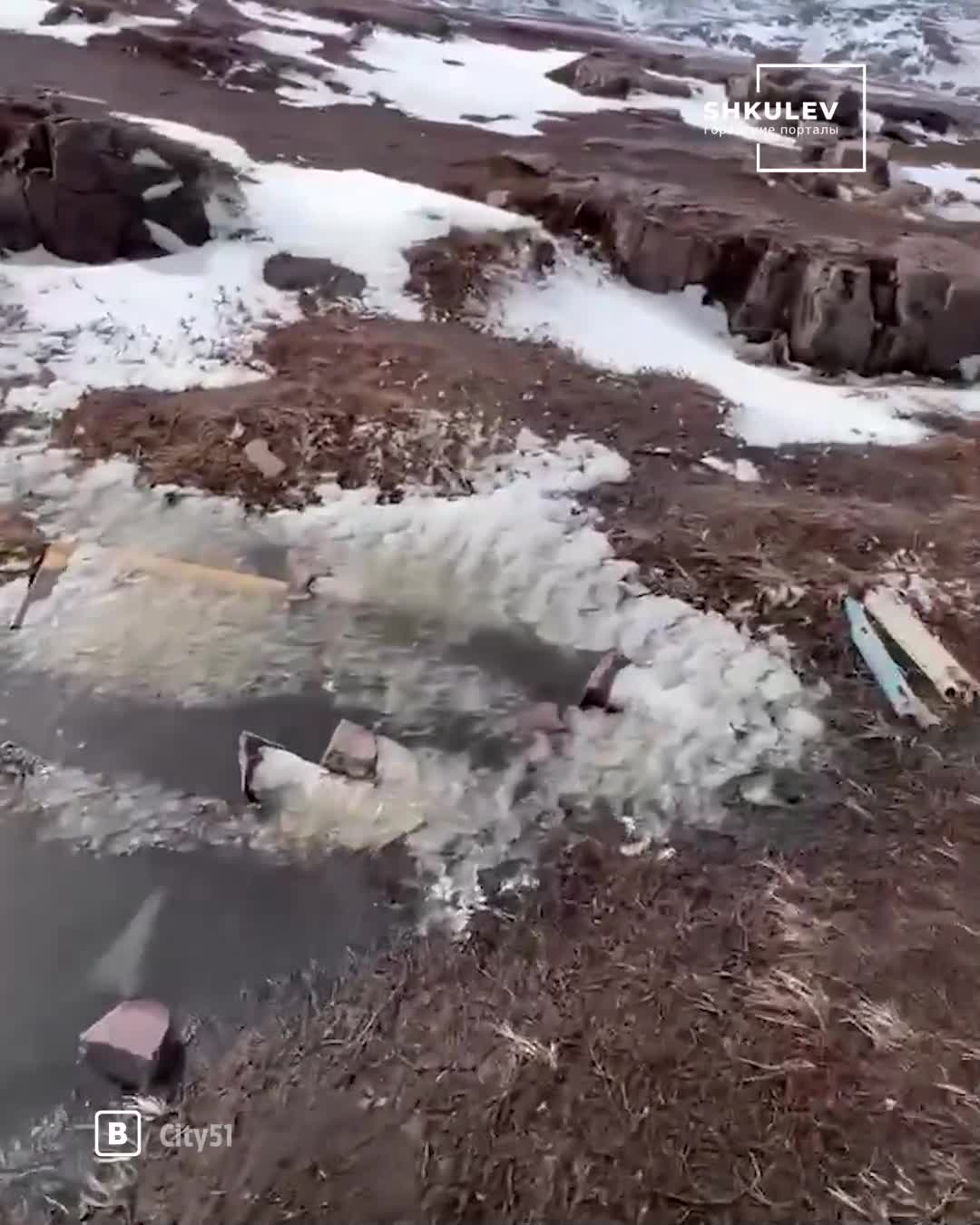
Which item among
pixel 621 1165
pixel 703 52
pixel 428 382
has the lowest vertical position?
pixel 621 1165

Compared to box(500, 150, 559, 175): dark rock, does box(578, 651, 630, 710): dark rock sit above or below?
below

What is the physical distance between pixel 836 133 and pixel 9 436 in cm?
1106

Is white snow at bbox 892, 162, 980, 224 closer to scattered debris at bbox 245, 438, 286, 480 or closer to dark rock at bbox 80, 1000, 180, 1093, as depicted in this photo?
scattered debris at bbox 245, 438, 286, 480

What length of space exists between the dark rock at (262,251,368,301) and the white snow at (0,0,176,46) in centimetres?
631

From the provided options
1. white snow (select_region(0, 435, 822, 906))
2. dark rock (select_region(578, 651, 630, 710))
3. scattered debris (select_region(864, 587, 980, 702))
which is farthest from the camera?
scattered debris (select_region(864, 587, 980, 702))

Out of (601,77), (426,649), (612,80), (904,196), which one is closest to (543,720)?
(426,649)

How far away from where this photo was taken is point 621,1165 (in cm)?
279

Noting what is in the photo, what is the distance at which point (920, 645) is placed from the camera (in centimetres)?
462

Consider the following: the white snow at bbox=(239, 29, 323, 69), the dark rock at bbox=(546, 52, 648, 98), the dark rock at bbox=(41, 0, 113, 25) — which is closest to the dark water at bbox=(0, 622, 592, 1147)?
the white snow at bbox=(239, 29, 323, 69)

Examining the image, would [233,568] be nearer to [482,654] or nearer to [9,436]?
[482,654]

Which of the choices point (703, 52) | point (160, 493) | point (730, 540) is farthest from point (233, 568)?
point (703, 52)

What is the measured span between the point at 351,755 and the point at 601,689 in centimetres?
109

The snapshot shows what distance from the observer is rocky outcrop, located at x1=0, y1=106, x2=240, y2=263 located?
7.04 m

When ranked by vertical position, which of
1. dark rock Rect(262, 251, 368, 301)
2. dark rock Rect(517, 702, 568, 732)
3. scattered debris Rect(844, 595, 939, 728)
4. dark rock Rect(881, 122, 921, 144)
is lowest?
dark rock Rect(517, 702, 568, 732)
